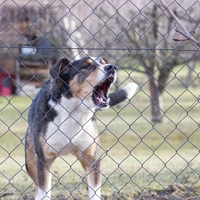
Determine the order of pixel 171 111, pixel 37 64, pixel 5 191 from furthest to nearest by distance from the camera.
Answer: pixel 37 64 → pixel 171 111 → pixel 5 191

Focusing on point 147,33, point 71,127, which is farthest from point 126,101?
point 71,127

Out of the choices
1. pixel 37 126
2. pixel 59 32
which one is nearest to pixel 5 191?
pixel 37 126

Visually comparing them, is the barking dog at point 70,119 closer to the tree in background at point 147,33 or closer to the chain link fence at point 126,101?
the chain link fence at point 126,101

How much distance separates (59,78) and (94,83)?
0.33 metres

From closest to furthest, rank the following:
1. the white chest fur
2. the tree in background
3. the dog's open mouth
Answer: the dog's open mouth
the white chest fur
the tree in background

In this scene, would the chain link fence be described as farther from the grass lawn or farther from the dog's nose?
the dog's nose

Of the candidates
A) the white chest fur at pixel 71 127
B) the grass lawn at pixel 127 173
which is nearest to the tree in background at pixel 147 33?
the grass lawn at pixel 127 173

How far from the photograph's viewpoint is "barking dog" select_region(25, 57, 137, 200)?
184 inches

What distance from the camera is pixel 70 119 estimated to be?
481cm

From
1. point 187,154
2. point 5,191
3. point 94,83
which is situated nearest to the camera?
point 94,83

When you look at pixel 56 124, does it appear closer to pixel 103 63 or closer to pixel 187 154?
pixel 103 63

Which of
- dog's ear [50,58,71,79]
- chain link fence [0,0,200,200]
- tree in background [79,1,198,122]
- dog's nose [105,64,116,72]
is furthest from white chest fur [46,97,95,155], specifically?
tree in background [79,1,198,122]

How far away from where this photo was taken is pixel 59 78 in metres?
4.72

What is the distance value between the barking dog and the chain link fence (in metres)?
0.07
